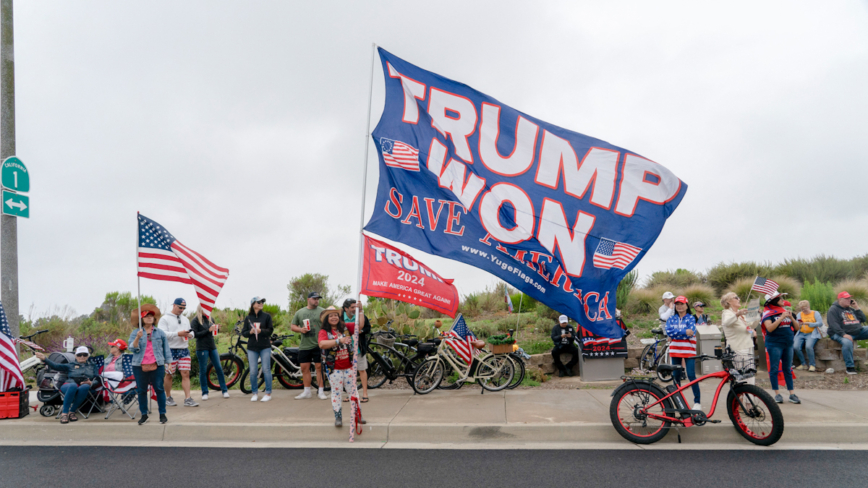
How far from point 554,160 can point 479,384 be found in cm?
475

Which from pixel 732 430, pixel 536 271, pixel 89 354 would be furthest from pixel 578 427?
pixel 89 354

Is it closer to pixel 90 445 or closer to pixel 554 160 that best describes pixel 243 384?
pixel 90 445

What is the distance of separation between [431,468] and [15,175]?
370 inches

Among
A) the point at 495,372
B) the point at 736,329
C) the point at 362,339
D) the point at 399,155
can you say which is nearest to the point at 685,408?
the point at 736,329

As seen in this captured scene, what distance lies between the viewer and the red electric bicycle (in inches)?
246

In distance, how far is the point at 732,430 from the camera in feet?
21.5

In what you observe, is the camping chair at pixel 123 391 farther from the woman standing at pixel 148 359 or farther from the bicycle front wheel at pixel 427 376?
the bicycle front wheel at pixel 427 376

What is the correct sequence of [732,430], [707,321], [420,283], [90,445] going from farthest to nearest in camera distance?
1. [707,321]
2. [420,283]
3. [90,445]
4. [732,430]

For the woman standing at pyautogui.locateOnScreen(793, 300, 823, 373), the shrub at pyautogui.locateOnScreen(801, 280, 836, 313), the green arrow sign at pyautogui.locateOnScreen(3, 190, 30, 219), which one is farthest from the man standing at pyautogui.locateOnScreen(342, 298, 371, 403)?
the shrub at pyautogui.locateOnScreen(801, 280, 836, 313)

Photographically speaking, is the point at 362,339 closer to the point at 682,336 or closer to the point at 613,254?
the point at 613,254

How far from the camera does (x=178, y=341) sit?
8.83m

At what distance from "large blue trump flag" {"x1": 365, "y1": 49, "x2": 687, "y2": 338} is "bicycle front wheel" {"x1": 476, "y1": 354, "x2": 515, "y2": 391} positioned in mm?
1910

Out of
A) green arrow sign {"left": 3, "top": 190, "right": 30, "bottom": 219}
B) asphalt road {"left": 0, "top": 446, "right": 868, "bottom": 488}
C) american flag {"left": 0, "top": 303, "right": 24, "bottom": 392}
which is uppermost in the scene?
green arrow sign {"left": 3, "top": 190, "right": 30, "bottom": 219}

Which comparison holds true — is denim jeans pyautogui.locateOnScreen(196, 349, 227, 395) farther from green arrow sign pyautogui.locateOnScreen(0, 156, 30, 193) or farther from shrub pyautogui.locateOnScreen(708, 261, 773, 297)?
shrub pyautogui.locateOnScreen(708, 261, 773, 297)
